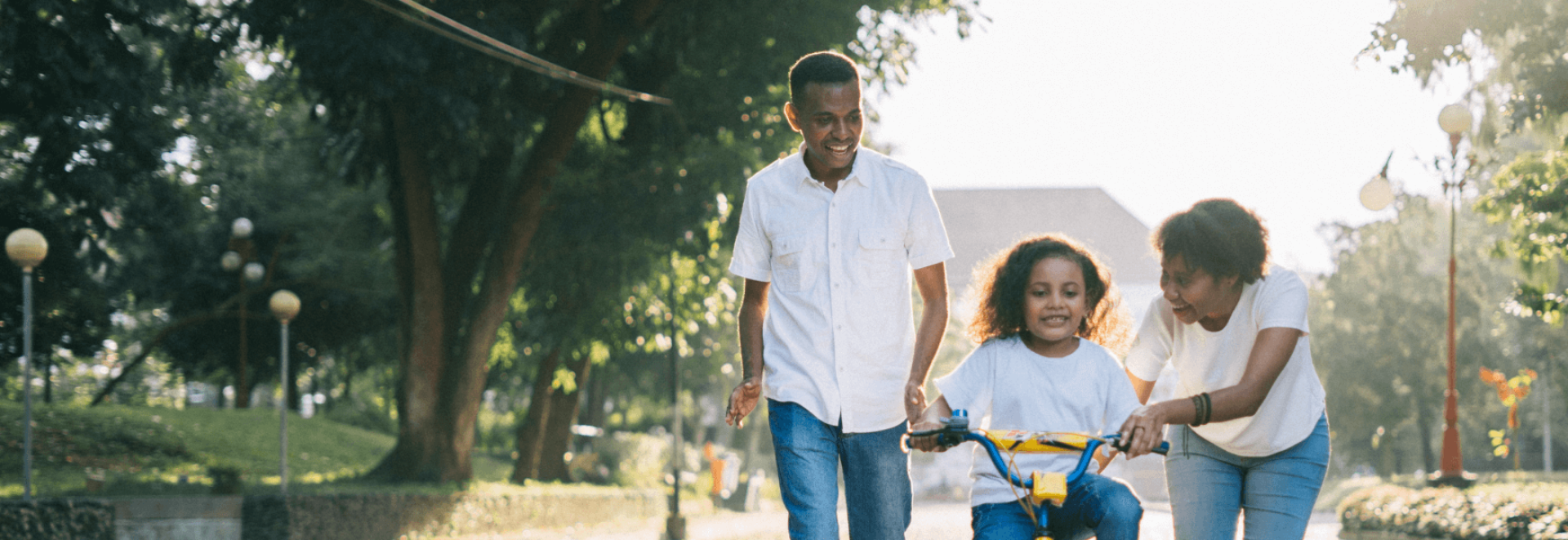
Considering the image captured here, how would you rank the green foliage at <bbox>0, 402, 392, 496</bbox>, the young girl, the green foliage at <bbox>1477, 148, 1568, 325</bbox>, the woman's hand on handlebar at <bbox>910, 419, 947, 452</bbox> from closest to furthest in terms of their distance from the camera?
the woman's hand on handlebar at <bbox>910, 419, 947, 452</bbox> → the young girl → the green foliage at <bbox>1477, 148, 1568, 325</bbox> → the green foliage at <bbox>0, 402, 392, 496</bbox>

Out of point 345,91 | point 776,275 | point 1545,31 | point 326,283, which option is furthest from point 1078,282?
point 326,283

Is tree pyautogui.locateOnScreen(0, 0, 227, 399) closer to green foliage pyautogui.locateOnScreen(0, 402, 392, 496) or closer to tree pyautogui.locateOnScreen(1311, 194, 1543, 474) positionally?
green foliage pyautogui.locateOnScreen(0, 402, 392, 496)

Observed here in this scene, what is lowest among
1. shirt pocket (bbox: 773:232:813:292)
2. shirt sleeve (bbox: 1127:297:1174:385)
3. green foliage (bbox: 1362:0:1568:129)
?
shirt sleeve (bbox: 1127:297:1174:385)

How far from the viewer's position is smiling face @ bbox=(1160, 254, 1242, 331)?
4.34 metres

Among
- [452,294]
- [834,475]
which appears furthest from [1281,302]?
[452,294]

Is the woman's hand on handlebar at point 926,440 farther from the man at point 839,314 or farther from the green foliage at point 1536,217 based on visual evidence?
the green foliage at point 1536,217

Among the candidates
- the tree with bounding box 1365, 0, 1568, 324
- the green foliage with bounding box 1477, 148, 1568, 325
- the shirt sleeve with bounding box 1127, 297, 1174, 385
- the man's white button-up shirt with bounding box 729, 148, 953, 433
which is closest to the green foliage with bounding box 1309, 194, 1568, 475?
the tree with bounding box 1365, 0, 1568, 324

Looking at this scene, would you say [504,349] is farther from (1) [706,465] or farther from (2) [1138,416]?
(1) [706,465]

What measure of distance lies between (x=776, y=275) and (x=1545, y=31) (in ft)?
32.2

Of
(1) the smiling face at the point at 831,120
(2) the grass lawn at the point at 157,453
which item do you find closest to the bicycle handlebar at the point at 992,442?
(1) the smiling face at the point at 831,120

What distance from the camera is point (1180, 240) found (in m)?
4.31

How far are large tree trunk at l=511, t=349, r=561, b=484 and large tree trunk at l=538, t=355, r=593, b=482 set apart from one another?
140 centimetres

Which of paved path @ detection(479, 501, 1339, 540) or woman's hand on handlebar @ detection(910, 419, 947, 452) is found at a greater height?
woman's hand on handlebar @ detection(910, 419, 947, 452)

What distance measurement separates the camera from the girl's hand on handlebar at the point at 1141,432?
3.79 metres
